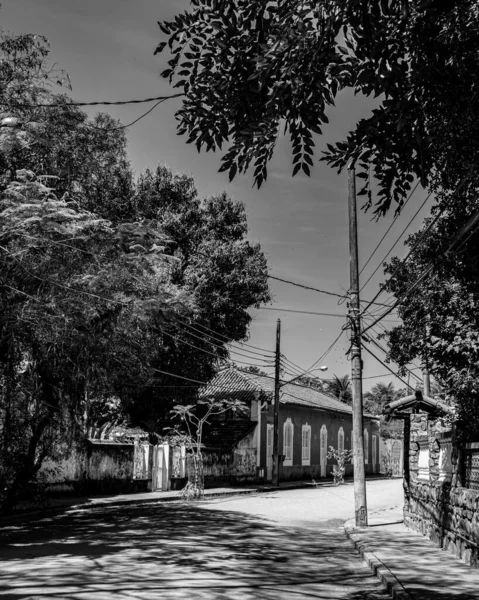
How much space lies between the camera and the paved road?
8.00 meters

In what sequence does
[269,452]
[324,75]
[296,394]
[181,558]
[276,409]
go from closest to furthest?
[324,75]
[181,558]
[276,409]
[269,452]
[296,394]

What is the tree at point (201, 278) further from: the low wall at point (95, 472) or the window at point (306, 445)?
the window at point (306, 445)

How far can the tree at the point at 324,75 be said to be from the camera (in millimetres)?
5781

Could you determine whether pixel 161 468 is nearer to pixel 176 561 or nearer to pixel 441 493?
pixel 441 493

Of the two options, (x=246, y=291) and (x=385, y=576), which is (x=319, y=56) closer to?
(x=385, y=576)

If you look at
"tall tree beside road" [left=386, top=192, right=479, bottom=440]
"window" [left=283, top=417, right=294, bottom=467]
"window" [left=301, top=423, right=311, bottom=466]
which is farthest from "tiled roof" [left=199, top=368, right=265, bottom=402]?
"tall tree beside road" [left=386, top=192, right=479, bottom=440]

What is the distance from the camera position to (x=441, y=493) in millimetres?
12375

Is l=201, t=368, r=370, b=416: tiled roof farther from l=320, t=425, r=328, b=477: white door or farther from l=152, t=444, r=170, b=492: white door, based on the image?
l=152, t=444, r=170, b=492: white door

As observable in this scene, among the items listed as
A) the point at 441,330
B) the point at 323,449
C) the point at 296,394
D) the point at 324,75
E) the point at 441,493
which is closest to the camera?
the point at 324,75

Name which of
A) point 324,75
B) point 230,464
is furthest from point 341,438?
point 324,75

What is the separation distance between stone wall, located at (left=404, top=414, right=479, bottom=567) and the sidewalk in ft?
0.80

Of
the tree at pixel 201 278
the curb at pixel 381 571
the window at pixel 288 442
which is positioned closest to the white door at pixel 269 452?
the window at pixel 288 442

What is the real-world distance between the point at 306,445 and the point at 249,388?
6.65m

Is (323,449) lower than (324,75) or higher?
lower
